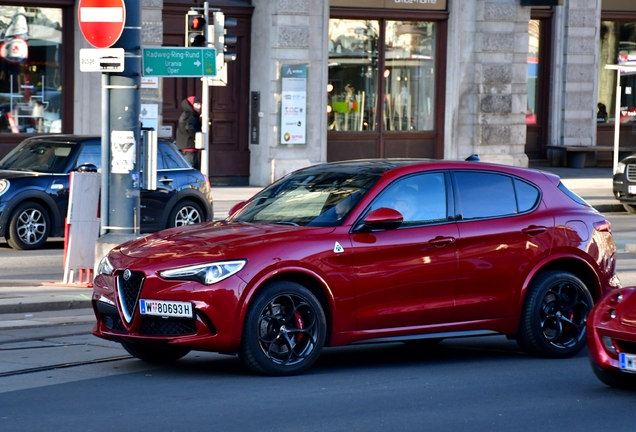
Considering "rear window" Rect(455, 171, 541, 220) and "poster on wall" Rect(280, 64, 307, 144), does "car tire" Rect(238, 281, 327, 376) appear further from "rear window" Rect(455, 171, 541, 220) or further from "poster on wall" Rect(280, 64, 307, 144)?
"poster on wall" Rect(280, 64, 307, 144)

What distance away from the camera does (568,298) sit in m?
9.31

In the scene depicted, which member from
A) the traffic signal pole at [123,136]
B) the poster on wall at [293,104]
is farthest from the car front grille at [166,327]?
the poster on wall at [293,104]

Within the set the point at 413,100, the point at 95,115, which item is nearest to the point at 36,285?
the point at 95,115

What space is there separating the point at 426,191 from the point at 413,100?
19.1m

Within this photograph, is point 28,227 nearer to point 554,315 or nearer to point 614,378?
point 554,315

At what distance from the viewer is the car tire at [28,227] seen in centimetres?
1596

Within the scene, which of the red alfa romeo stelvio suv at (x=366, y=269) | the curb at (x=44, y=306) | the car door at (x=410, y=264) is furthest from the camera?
the curb at (x=44, y=306)

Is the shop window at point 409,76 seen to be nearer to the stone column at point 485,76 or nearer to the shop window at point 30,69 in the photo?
the stone column at point 485,76

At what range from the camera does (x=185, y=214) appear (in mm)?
17734

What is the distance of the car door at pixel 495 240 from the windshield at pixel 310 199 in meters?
0.80

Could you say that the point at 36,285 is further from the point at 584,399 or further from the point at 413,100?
the point at 413,100

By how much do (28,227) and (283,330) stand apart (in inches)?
351

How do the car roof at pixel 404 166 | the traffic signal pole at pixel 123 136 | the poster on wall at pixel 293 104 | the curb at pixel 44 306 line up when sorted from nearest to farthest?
1. the car roof at pixel 404 166
2. the curb at pixel 44 306
3. the traffic signal pole at pixel 123 136
4. the poster on wall at pixel 293 104

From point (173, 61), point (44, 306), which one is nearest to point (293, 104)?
point (173, 61)
